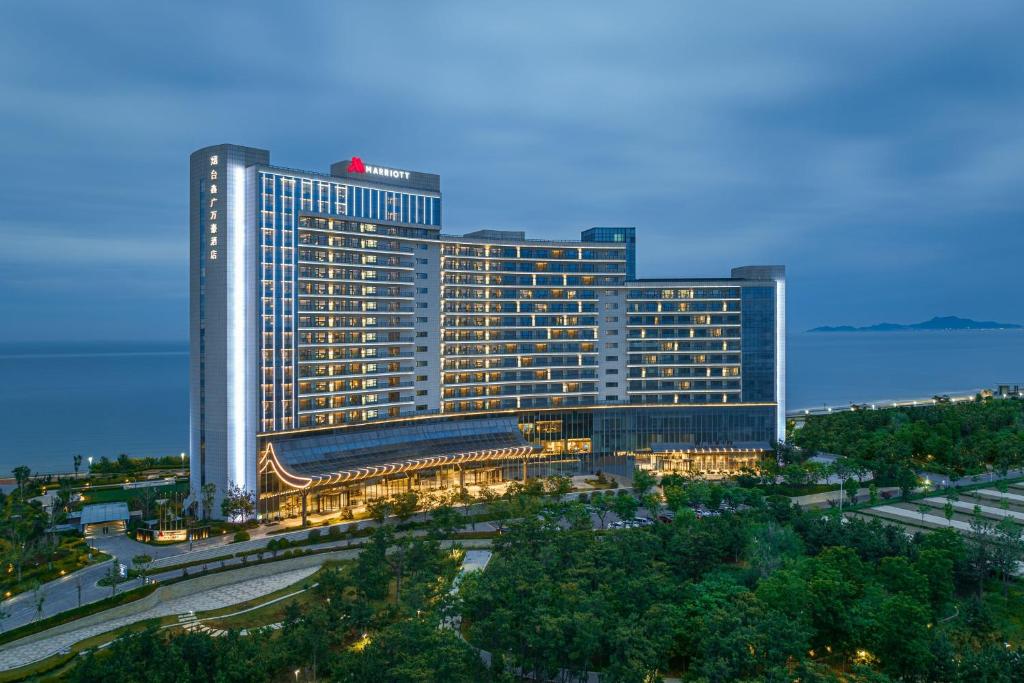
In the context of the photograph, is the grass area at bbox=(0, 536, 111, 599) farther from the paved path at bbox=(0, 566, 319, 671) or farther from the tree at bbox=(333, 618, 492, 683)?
the tree at bbox=(333, 618, 492, 683)

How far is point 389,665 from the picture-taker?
134ft

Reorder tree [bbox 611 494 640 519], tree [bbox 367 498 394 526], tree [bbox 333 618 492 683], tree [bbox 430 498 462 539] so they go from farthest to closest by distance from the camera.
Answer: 1. tree [bbox 367 498 394 526]
2. tree [bbox 611 494 640 519]
3. tree [bbox 430 498 462 539]
4. tree [bbox 333 618 492 683]

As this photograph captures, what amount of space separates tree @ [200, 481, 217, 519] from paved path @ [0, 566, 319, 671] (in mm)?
19892

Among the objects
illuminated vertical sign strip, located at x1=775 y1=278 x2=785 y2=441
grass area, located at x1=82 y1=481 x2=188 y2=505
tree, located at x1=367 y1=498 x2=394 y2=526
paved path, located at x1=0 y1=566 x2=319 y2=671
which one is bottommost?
paved path, located at x1=0 y1=566 x2=319 y2=671

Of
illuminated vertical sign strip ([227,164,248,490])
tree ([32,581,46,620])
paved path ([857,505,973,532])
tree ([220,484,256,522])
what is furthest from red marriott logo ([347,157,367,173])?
paved path ([857,505,973,532])

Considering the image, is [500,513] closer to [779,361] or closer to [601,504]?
[601,504]

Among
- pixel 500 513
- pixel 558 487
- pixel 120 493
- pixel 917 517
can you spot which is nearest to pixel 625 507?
pixel 500 513

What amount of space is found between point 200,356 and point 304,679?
5349 centimetres

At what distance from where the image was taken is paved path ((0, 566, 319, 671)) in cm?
4869

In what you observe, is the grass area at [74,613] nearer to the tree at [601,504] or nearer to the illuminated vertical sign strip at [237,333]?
the illuminated vertical sign strip at [237,333]

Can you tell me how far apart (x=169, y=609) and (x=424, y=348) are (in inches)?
2124

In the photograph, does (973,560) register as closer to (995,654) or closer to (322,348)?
(995,654)

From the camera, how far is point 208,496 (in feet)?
269

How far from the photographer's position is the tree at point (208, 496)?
81250 millimetres
